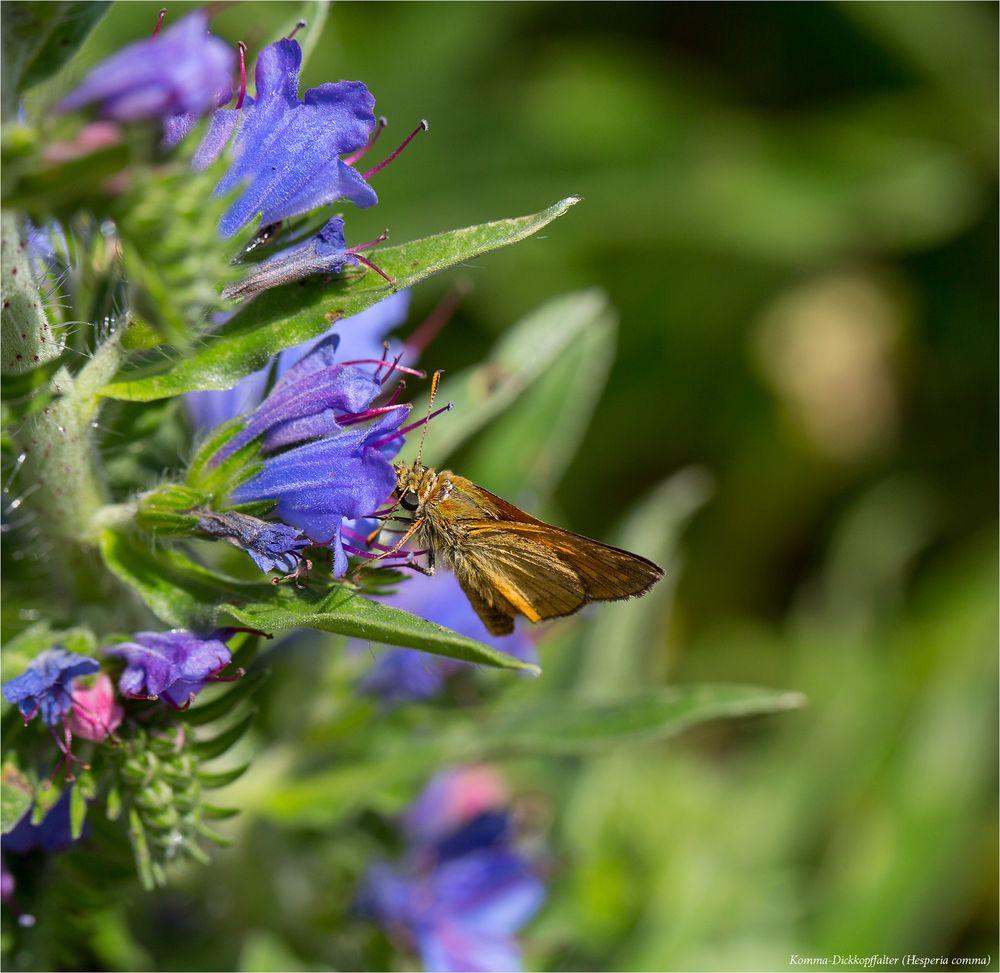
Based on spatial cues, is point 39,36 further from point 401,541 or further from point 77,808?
point 77,808

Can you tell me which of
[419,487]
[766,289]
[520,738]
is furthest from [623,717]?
[766,289]

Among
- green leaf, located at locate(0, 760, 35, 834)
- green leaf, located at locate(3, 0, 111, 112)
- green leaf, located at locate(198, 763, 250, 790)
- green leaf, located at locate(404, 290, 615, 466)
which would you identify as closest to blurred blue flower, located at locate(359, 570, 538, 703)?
green leaf, located at locate(404, 290, 615, 466)

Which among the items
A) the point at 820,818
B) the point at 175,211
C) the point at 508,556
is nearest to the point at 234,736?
the point at 508,556

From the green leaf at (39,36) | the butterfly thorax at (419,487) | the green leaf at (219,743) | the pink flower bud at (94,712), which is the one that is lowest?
the green leaf at (219,743)

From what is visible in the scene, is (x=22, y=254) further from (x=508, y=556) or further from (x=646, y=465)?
(x=646, y=465)

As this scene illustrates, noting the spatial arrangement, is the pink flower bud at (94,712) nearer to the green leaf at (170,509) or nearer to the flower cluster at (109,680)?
the flower cluster at (109,680)

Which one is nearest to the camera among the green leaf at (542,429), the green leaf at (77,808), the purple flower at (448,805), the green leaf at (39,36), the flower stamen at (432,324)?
the green leaf at (39,36)

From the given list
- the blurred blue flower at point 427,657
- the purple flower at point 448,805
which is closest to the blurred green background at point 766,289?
the purple flower at point 448,805
